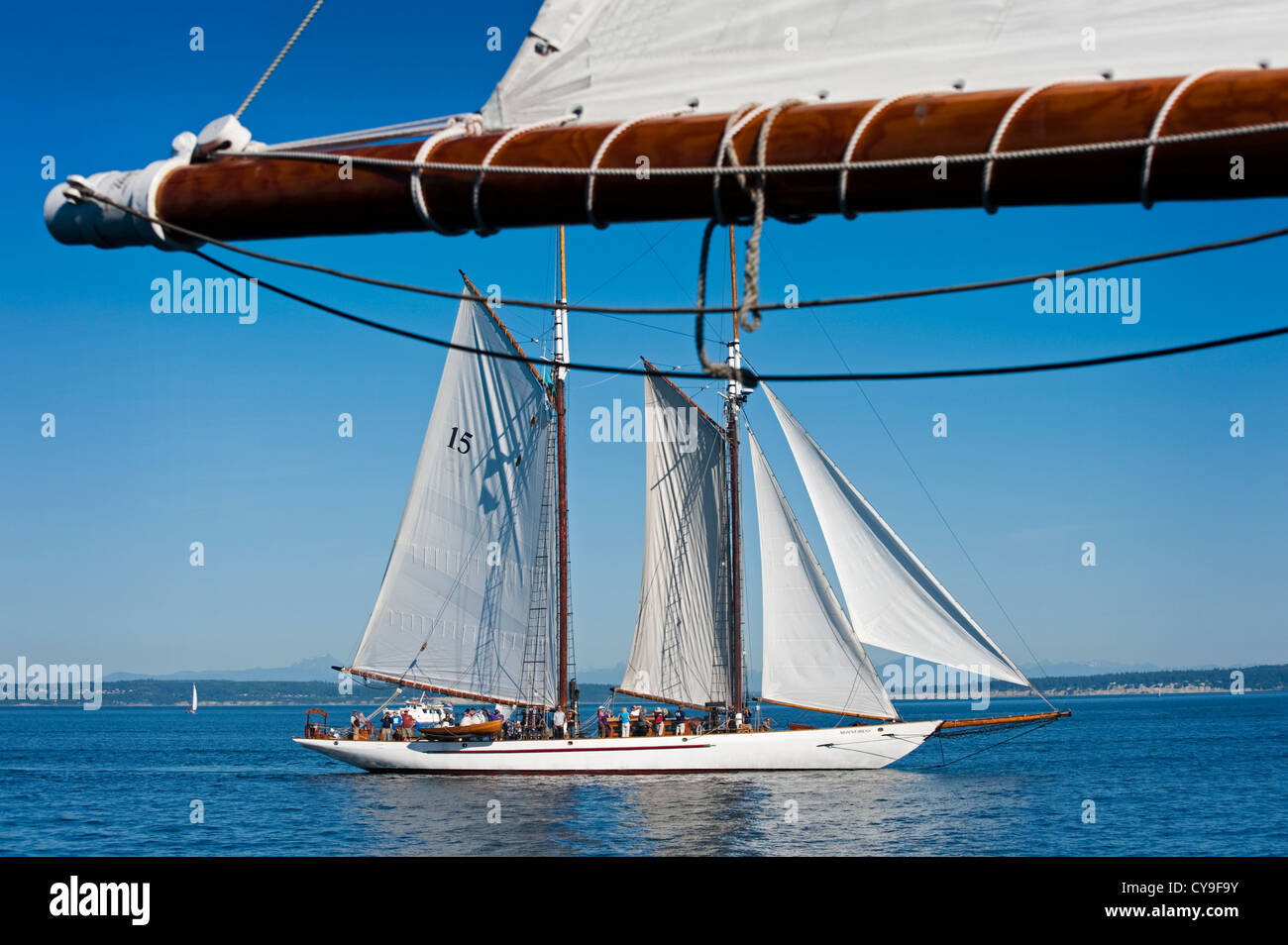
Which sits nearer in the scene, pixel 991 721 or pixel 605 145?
pixel 605 145

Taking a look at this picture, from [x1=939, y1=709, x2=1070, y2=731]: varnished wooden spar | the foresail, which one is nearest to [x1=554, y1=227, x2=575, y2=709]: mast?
the foresail

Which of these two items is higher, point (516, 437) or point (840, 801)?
point (516, 437)

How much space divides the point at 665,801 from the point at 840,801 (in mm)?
5670

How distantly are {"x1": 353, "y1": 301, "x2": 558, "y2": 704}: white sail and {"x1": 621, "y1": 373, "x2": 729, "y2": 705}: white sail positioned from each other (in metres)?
4.47

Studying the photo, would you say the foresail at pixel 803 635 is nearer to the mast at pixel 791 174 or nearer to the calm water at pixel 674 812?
the calm water at pixel 674 812

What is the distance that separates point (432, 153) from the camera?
8.17 metres

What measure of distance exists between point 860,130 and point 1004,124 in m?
0.79

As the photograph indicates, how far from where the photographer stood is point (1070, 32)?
715 centimetres

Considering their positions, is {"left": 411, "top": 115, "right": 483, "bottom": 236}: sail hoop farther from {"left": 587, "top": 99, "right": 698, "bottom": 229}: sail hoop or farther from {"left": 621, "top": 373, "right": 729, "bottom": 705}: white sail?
{"left": 621, "top": 373, "right": 729, "bottom": 705}: white sail

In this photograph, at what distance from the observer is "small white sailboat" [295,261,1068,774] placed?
157 ft

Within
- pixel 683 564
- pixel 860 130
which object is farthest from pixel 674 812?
pixel 860 130

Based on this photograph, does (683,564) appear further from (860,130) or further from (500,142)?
(860,130)
